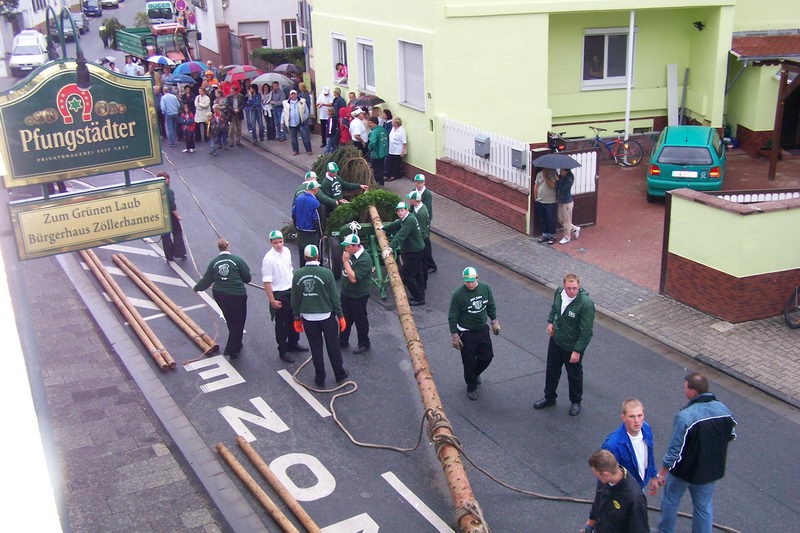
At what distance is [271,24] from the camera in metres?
41.2

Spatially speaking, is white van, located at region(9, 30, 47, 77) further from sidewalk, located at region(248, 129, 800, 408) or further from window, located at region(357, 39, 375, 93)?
sidewalk, located at region(248, 129, 800, 408)

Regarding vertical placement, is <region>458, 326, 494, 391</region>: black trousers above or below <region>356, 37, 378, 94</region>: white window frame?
below

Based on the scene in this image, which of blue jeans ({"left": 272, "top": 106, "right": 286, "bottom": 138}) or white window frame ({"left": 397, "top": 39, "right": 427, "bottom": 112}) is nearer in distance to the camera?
white window frame ({"left": 397, "top": 39, "right": 427, "bottom": 112})

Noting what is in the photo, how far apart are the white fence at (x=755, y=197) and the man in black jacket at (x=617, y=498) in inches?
313

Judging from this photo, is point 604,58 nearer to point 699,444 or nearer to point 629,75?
point 629,75

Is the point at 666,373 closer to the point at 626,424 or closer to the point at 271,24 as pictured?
the point at 626,424

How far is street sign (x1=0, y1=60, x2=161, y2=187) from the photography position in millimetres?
8461

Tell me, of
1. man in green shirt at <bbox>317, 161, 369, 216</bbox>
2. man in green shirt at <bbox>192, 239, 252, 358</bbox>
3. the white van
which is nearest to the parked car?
the white van

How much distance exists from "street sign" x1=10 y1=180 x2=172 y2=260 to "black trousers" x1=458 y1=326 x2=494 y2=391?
3.75 meters

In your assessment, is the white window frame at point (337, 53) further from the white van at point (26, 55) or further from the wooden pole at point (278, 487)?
the white van at point (26, 55)

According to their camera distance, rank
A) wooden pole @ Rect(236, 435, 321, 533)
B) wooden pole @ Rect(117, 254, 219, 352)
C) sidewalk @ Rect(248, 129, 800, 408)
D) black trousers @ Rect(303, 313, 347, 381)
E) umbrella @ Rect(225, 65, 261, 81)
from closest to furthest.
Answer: wooden pole @ Rect(236, 435, 321, 533)
black trousers @ Rect(303, 313, 347, 381)
sidewalk @ Rect(248, 129, 800, 408)
wooden pole @ Rect(117, 254, 219, 352)
umbrella @ Rect(225, 65, 261, 81)

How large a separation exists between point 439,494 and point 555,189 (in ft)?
28.1

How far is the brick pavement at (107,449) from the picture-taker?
8.75m

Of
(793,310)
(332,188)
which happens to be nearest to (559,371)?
(793,310)
